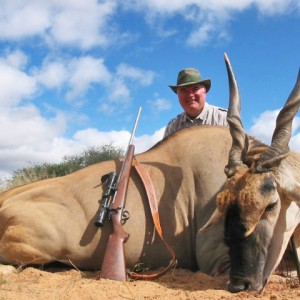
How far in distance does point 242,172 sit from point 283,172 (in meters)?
0.37

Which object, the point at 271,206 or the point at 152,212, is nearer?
the point at 271,206

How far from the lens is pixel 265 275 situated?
148 inches

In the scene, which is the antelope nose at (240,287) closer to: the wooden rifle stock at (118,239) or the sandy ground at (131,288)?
the sandy ground at (131,288)

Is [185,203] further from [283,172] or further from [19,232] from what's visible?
[19,232]

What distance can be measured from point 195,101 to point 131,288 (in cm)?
395

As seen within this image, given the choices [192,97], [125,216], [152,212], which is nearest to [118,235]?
[125,216]

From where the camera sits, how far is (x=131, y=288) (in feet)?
12.4

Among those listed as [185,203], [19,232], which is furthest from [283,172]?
[19,232]

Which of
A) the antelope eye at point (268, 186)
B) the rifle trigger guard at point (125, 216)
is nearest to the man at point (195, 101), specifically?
the rifle trigger guard at point (125, 216)

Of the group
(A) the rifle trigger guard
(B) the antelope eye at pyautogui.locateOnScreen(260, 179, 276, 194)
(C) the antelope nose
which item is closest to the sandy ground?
(C) the antelope nose

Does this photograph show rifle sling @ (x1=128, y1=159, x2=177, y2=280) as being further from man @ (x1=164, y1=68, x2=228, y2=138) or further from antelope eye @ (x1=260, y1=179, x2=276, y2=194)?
man @ (x1=164, y1=68, x2=228, y2=138)

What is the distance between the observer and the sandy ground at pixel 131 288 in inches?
138

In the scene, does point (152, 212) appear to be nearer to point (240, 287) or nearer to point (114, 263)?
point (114, 263)

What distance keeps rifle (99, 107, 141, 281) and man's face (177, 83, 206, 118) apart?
2147mm
